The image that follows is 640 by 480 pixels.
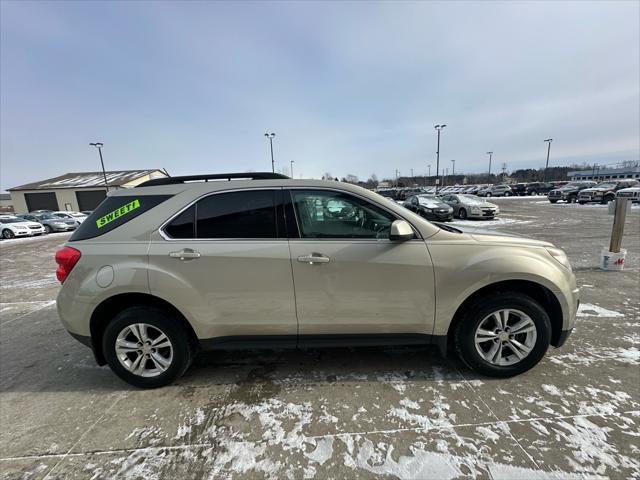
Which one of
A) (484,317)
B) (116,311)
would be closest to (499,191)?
(484,317)

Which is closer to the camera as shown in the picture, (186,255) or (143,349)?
(186,255)

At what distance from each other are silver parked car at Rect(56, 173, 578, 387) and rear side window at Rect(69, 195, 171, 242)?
11 millimetres

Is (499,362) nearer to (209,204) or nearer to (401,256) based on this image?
(401,256)

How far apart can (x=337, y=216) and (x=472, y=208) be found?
650 inches

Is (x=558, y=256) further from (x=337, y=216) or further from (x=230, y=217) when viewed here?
(x=230, y=217)

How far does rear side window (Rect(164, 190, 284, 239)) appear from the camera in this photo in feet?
8.85

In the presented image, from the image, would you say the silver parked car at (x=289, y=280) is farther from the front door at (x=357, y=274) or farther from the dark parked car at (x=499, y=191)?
the dark parked car at (x=499, y=191)

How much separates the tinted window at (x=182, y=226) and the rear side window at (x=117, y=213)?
0.82 ft

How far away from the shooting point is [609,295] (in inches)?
190

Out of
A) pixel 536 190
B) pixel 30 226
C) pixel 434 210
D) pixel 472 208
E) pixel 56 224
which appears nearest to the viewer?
pixel 434 210

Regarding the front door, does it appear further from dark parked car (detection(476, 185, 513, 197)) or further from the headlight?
dark parked car (detection(476, 185, 513, 197))

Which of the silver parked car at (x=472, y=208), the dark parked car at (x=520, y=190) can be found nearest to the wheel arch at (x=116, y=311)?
the silver parked car at (x=472, y=208)

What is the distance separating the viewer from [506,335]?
2793 millimetres

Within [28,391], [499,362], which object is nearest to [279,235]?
[499,362]
